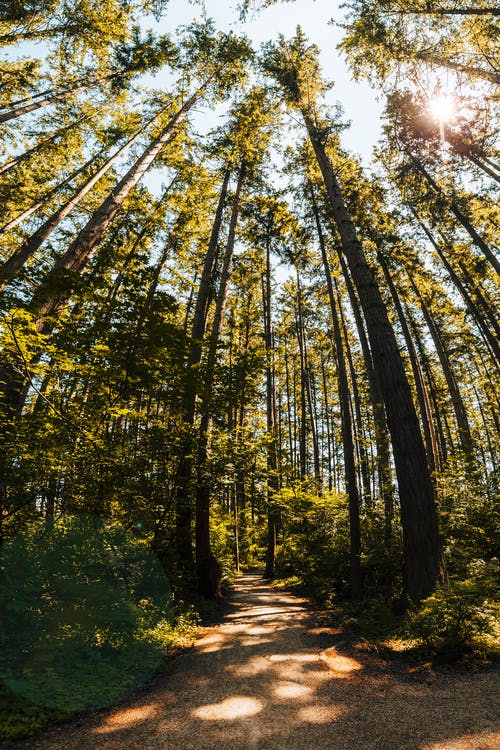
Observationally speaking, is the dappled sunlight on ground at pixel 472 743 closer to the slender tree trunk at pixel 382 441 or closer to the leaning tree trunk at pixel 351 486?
the leaning tree trunk at pixel 351 486

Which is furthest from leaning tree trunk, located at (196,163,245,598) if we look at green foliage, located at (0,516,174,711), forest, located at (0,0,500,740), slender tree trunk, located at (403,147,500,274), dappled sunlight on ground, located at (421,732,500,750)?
slender tree trunk, located at (403,147,500,274)

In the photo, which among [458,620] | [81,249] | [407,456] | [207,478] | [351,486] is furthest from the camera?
[351,486]

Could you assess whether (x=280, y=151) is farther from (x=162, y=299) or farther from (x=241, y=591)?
(x=241, y=591)

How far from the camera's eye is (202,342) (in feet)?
18.7

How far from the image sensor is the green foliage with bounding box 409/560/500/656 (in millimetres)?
4199

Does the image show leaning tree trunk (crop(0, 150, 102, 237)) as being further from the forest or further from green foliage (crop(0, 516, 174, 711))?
green foliage (crop(0, 516, 174, 711))

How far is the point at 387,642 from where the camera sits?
5074 mm

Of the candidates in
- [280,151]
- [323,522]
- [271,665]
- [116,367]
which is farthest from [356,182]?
[271,665]

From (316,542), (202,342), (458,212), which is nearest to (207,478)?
(202,342)

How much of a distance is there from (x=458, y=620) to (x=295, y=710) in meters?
2.40

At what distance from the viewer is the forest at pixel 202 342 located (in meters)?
4.28

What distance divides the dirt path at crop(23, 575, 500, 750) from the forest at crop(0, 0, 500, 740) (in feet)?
1.94

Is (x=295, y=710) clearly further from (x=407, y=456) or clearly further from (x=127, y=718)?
(x=407, y=456)

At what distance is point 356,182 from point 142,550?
12762 millimetres
